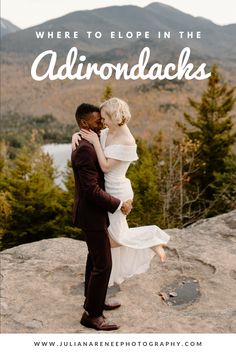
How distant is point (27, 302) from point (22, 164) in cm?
1195

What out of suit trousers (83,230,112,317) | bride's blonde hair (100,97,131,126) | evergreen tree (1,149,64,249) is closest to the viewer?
bride's blonde hair (100,97,131,126)

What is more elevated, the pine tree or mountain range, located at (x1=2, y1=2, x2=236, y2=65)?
mountain range, located at (x1=2, y1=2, x2=236, y2=65)

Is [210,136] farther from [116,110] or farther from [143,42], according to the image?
[143,42]

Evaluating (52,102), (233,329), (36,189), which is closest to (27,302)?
(233,329)

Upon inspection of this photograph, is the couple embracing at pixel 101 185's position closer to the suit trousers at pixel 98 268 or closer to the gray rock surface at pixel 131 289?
the suit trousers at pixel 98 268

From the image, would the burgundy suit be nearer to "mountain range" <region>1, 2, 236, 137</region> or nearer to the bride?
the bride

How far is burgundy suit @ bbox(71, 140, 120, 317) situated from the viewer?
4.11 meters

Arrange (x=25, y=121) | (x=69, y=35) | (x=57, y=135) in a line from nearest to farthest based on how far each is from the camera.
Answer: (x=69, y=35), (x=57, y=135), (x=25, y=121)

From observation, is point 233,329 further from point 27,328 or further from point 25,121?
point 25,121

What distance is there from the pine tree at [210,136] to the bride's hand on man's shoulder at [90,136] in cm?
1554

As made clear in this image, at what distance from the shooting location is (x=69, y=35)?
6703 millimetres

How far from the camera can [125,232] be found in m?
4.71

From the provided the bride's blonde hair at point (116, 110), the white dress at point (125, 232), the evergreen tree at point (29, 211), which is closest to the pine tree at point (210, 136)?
the evergreen tree at point (29, 211)

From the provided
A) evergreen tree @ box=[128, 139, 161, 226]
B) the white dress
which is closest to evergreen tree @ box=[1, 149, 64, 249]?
evergreen tree @ box=[128, 139, 161, 226]
